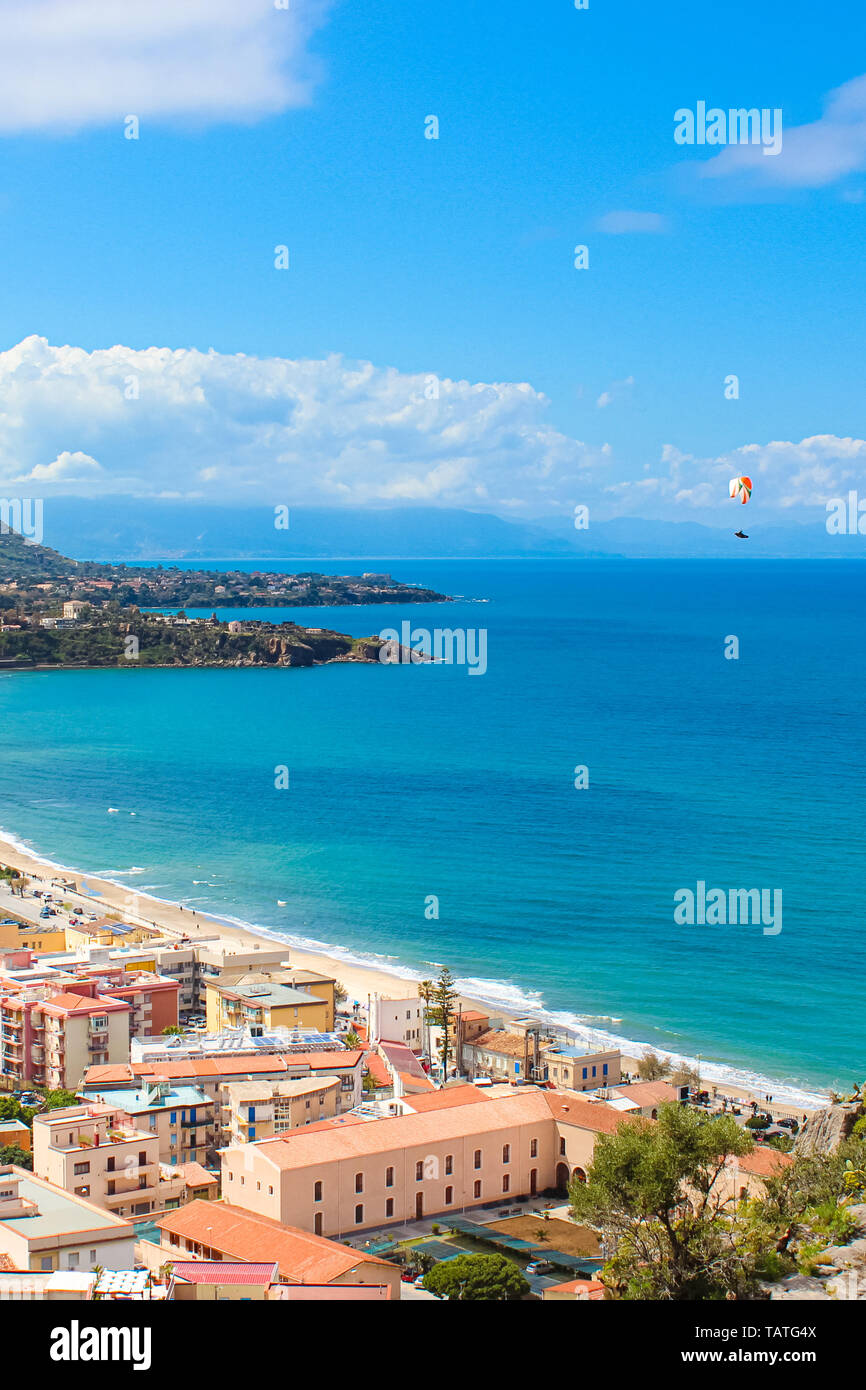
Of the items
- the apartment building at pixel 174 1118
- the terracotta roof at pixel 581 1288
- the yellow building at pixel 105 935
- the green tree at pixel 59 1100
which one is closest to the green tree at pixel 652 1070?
the apartment building at pixel 174 1118

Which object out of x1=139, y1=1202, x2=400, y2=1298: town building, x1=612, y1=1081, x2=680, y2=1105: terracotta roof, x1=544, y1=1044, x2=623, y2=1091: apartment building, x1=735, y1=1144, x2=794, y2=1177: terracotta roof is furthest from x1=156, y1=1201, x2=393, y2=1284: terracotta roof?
x1=544, y1=1044, x2=623, y2=1091: apartment building

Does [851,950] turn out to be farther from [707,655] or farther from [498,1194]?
[707,655]

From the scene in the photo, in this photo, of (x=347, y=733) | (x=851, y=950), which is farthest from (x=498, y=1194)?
(x=347, y=733)

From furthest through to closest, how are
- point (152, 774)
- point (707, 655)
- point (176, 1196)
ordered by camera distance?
1. point (707, 655)
2. point (152, 774)
3. point (176, 1196)

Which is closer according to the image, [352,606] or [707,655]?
[707,655]

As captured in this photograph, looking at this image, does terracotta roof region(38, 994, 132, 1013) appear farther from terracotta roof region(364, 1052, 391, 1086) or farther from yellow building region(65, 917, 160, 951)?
yellow building region(65, 917, 160, 951)
